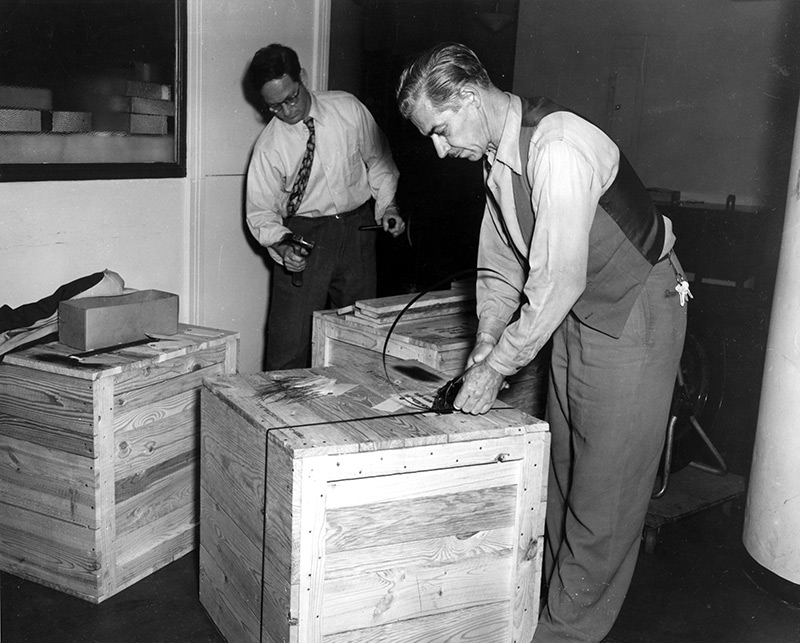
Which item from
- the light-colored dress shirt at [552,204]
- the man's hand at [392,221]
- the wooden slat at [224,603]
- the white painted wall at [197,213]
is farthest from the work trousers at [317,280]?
the light-colored dress shirt at [552,204]

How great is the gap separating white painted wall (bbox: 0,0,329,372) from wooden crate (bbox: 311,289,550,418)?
973 mm

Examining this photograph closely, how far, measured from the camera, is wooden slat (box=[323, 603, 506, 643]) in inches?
81.7

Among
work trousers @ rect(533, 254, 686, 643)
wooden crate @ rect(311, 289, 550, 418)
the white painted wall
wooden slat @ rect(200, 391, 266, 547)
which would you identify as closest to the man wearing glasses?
the white painted wall

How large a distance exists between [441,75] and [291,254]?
1.86 meters

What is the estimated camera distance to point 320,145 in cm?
388

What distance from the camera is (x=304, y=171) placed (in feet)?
12.7

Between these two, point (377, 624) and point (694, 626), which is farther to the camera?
point (694, 626)

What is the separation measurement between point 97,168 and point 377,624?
2341mm

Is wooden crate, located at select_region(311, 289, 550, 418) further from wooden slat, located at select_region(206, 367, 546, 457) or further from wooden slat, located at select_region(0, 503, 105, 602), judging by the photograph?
wooden slat, located at select_region(0, 503, 105, 602)

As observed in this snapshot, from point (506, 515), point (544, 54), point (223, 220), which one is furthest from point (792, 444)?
point (544, 54)

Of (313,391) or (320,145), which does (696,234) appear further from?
(313,391)

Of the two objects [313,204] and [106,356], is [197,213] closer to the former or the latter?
[313,204]

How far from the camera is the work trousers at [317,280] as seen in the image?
12.8 ft

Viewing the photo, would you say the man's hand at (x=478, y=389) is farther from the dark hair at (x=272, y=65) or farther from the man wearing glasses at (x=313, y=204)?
the dark hair at (x=272, y=65)
